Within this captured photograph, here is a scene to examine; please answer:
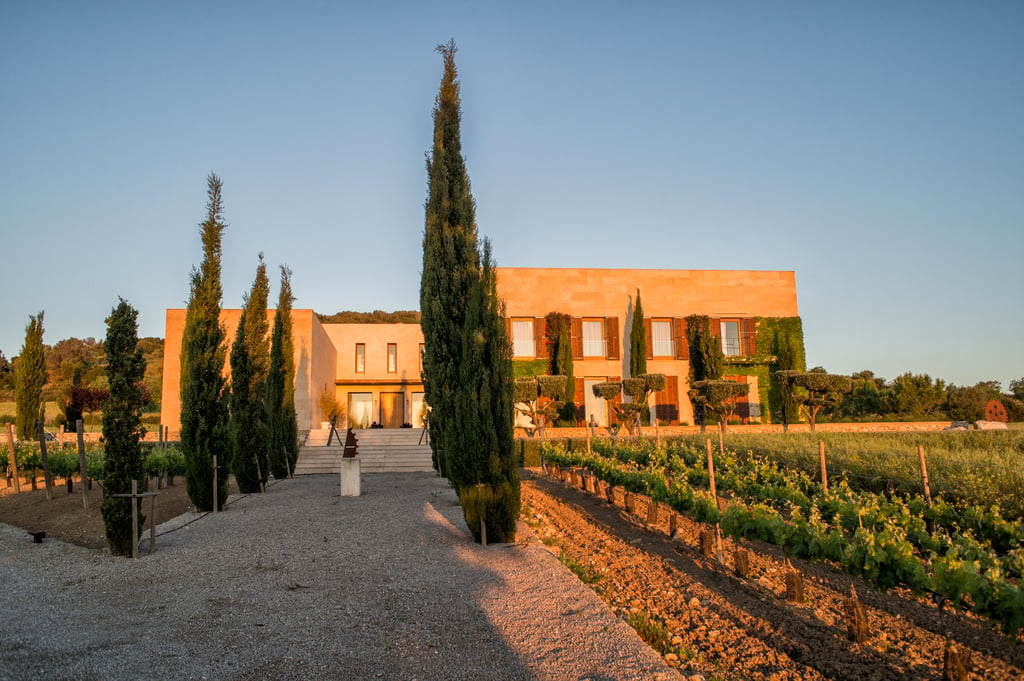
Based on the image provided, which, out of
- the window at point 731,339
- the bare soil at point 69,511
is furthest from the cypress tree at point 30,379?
the window at point 731,339

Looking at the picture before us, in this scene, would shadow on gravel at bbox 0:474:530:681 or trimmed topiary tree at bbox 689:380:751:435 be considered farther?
trimmed topiary tree at bbox 689:380:751:435

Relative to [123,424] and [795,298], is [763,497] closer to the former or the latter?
[123,424]

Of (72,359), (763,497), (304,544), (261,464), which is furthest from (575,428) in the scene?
(72,359)

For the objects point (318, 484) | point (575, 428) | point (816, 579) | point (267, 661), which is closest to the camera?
point (267, 661)

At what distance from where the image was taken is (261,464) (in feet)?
37.3

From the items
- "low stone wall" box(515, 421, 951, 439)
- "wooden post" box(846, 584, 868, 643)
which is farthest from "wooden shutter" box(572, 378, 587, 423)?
"wooden post" box(846, 584, 868, 643)

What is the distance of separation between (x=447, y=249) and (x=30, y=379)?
1526 centimetres

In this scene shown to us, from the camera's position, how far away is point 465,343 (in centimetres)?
732

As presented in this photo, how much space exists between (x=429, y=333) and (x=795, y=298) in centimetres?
2161

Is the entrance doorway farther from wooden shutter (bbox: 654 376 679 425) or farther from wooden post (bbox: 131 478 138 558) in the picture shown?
wooden post (bbox: 131 478 138 558)

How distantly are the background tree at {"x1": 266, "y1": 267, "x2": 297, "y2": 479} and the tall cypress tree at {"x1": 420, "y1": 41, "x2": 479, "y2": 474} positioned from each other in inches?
194

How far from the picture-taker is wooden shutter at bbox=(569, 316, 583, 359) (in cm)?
2498

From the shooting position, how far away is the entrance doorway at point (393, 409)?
2778cm

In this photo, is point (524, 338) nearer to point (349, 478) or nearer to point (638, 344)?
point (638, 344)
